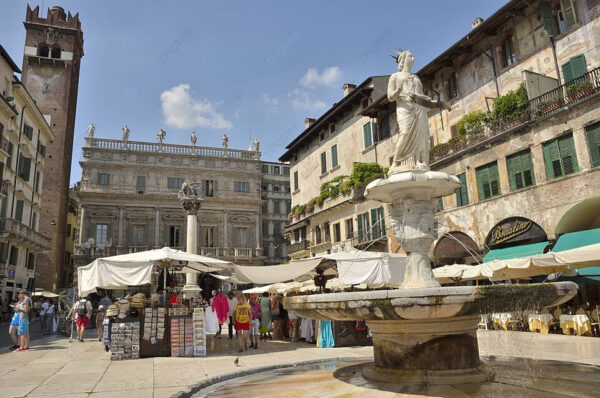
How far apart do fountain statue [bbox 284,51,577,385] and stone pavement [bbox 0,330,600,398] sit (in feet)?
10.4

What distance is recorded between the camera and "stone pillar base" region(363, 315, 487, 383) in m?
5.55

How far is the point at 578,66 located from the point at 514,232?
6614 millimetres

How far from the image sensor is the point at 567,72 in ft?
55.1

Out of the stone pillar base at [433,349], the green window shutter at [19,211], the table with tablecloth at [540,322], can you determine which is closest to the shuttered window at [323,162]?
the table with tablecloth at [540,322]

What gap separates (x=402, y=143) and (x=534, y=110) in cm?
1254

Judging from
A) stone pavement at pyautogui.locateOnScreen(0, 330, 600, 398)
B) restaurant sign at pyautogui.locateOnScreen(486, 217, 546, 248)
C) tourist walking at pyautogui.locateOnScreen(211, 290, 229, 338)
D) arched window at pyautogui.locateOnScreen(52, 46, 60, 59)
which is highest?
arched window at pyautogui.locateOnScreen(52, 46, 60, 59)

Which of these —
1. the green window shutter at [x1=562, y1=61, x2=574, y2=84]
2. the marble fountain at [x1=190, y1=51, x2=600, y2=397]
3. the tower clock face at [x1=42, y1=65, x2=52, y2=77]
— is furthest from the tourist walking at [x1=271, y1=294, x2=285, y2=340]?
the tower clock face at [x1=42, y1=65, x2=52, y2=77]

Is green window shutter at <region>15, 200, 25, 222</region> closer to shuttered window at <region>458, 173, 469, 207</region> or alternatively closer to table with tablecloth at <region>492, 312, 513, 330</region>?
shuttered window at <region>458, 173, 469, 207</region>

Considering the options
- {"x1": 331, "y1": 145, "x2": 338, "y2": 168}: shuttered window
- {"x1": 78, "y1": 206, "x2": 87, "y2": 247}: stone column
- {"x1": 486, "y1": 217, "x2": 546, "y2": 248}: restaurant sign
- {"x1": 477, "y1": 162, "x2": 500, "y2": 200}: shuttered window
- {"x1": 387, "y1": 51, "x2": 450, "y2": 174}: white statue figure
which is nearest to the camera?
{"x1": 387, "y1": 51, "x2": 450, "y2": 174}: white statue figure

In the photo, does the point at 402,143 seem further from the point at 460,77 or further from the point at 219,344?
the point at 460,77

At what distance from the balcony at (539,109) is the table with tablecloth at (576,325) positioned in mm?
7371

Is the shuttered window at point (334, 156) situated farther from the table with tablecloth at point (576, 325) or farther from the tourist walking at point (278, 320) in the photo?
the table with tablecloth at point (576, 325)

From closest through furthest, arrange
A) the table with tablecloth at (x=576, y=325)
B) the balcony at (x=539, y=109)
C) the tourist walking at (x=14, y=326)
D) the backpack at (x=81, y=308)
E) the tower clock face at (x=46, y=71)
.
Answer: the table with tablecloth at (x=576, y=325)
the tourist walking at (x=14, y=326)
the balcony at (x=539, y=109)
the backpack at (x=81, y=308)
the tower clock face at (x=46, y=71)

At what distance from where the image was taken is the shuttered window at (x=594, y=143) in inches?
585
